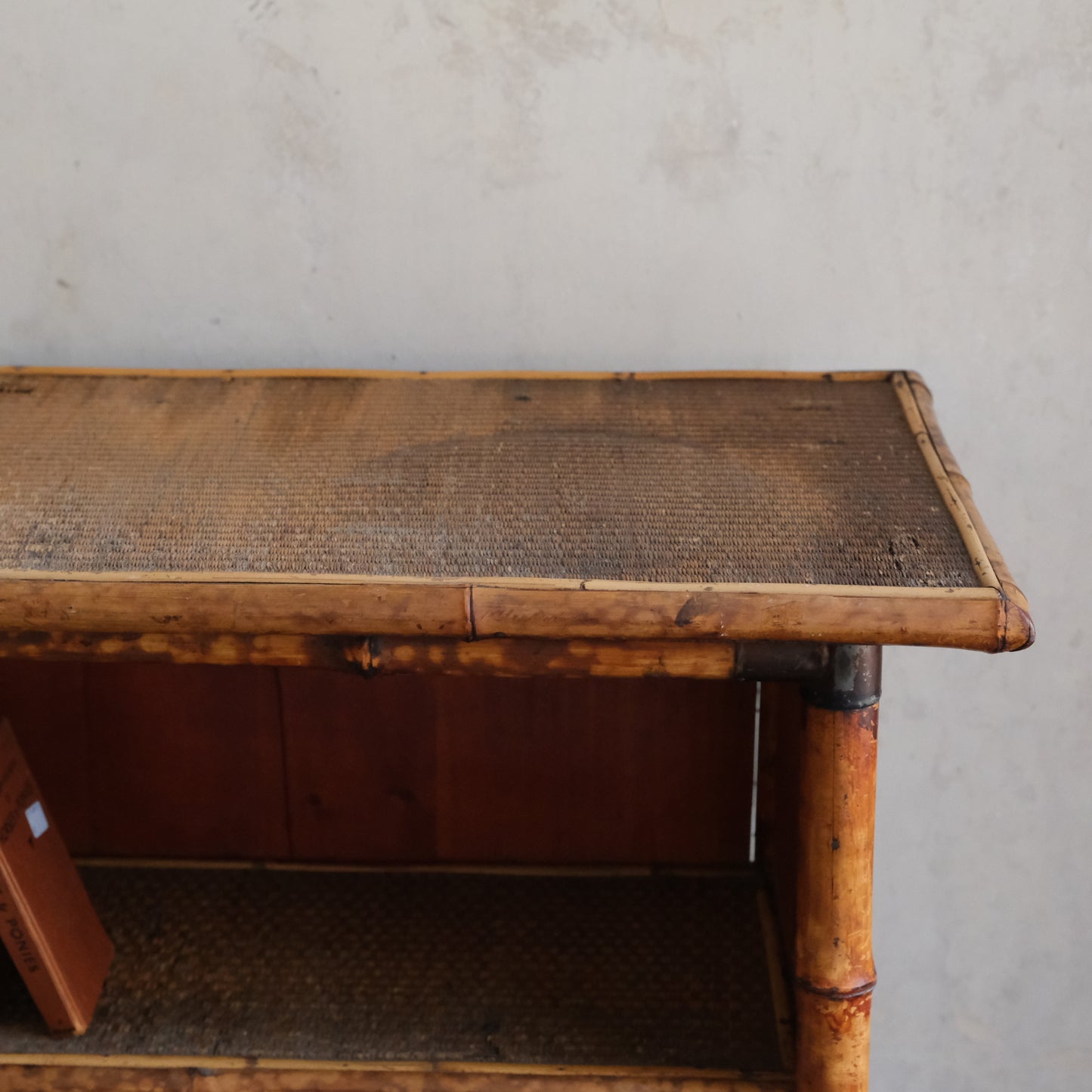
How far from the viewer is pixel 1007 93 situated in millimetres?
977

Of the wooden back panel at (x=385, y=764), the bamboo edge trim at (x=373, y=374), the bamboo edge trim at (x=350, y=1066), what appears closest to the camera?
the bamboo edge trim at (x=350, y=1066)

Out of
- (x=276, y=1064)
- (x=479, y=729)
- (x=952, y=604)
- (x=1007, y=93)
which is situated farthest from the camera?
(x=479, y=729)

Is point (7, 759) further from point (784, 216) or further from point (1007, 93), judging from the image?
point (1007, 93)

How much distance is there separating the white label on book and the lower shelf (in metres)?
0.16

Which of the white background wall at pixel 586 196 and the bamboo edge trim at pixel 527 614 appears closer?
the bamboo edge trim at pixel 527 614

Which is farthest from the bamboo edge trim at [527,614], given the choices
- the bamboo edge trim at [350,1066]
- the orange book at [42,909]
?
the bamboo edge trim at [350,1066]

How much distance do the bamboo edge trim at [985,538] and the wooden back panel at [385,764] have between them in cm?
35

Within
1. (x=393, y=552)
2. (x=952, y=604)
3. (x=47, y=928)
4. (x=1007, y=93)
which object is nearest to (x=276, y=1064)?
(x=47, y=928)

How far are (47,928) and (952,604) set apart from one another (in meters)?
0.78

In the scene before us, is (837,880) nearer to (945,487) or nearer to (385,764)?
(945,487)

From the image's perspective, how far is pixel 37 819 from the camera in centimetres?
90

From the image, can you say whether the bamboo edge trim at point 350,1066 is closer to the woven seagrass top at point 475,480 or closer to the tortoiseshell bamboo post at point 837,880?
the tortoiseshell bamboo post at point 837,880

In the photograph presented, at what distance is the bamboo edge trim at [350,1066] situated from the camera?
819mm

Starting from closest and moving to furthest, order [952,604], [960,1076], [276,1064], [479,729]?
[952,604] → [276,1064] → [479,729] → [960,1076]
